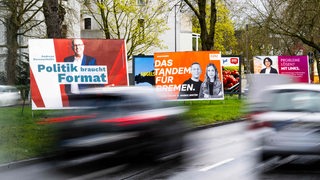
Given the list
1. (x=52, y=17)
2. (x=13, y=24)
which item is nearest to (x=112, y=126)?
(x=52, y=17)

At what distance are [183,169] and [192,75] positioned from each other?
1556 cm

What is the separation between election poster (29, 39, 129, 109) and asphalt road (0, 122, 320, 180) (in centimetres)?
743

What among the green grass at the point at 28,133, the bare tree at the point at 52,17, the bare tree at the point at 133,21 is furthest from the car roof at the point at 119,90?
the bare tree at the point at 133,21

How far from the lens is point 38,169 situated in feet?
32.3

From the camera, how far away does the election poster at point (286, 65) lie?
1293 inches

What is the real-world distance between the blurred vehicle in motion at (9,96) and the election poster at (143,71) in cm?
653

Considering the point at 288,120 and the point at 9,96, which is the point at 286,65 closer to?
the point at 9,96

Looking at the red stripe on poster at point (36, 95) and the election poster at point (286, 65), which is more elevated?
the election poster at point (286, 65)

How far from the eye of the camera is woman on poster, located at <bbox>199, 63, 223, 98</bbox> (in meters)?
24.9

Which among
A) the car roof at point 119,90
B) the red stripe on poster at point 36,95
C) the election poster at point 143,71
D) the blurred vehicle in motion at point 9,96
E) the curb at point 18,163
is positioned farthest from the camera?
the blurred vehicle in motion at point 9,96

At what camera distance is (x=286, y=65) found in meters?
33.1

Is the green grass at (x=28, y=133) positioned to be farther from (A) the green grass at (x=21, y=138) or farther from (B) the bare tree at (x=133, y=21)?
(B) the bare tree at (x=133, y=21)

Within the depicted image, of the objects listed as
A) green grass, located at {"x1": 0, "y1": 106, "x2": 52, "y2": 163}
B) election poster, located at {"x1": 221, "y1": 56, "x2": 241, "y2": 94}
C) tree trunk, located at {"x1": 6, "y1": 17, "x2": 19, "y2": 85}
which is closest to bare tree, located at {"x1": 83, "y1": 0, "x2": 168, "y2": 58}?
tree trunk, located at {"x1": 6, "y1": 17, "x2": 19, "y2": 85}

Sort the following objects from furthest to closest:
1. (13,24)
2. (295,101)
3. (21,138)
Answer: (13,24) < (21,138) < (295,101)
